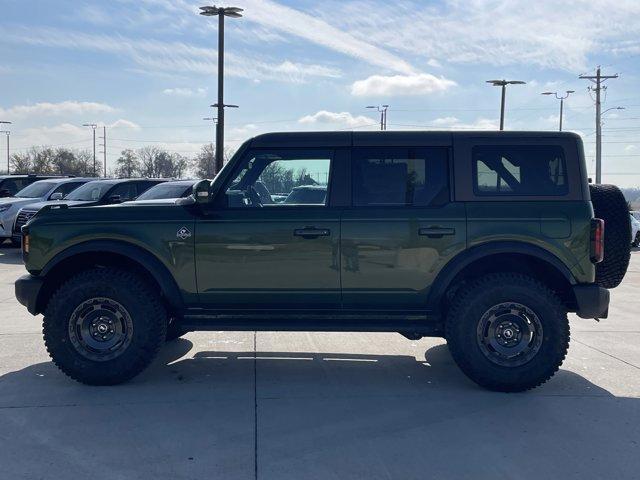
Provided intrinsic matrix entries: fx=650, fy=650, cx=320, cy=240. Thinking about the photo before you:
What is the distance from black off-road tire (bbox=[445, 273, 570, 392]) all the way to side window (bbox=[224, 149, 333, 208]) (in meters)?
1.51

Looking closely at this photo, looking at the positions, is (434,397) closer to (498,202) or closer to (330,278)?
(330,278)

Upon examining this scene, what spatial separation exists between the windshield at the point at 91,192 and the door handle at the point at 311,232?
10.9 metres

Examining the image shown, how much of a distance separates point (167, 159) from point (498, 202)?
232ft

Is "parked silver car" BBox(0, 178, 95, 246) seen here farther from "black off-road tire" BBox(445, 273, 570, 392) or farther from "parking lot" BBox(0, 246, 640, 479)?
"black off-road tire" BBox(445, 273, 570, 392)

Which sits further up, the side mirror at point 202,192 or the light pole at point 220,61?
the light pole at point 220,61

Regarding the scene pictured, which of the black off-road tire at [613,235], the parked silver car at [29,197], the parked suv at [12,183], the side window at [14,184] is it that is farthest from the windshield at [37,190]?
the black off-road tire at [613,235]

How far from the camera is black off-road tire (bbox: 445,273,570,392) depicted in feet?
16.5

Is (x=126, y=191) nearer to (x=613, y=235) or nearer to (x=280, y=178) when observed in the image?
(x=280, y=178)

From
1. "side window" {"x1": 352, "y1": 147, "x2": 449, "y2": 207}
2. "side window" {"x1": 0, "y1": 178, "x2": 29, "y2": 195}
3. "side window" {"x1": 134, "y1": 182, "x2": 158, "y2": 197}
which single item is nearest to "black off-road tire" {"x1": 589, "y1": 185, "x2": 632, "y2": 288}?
"side window" {"x1": 352, "y1": 147, "x2": 449, "y2": 207}

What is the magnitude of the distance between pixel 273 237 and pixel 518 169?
2028 mm

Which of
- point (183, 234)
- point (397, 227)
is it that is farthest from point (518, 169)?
point (183, 234)

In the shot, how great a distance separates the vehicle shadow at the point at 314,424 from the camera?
3805 mm

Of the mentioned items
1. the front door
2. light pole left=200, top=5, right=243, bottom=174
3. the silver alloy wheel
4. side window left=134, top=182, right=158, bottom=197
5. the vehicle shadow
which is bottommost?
the vehicle shadow

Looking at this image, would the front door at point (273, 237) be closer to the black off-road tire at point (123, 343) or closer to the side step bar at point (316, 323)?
the side step bar at point (316, 323)
